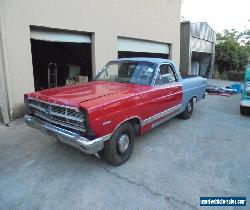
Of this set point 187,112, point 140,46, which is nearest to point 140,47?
point 140,46

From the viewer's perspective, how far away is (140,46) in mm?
10938

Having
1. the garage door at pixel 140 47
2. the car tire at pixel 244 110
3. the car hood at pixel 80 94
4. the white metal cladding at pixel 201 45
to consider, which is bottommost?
the car tire at pixel 244 110

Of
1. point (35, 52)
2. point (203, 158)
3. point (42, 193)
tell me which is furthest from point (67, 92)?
point (35, 52)

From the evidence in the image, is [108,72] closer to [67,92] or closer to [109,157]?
[67,92]

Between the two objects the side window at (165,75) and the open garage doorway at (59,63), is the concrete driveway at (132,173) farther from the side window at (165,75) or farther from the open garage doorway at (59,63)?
the open garage doorway at (59,63)

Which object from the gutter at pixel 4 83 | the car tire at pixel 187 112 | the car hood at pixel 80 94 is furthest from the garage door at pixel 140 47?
the car hood at pixel 80 94

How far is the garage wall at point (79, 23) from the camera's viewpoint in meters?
6.12

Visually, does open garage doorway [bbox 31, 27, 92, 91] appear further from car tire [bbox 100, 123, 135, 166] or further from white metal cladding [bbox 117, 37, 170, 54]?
car tire [bbox 100, 123, 135, 166]

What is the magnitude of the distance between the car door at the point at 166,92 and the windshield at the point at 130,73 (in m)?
0.20

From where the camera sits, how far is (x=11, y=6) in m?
5.98

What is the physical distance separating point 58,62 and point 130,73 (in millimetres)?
6740

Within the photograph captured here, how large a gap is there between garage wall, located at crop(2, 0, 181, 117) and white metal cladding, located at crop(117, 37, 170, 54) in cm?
27

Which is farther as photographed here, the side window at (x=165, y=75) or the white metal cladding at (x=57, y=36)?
the white metal cladding at (x=57, y=36)

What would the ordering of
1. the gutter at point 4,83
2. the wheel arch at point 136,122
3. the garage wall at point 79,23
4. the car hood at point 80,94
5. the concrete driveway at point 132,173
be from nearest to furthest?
1. the concrete driveway at point 132,173
2. the car hood at point 80,94
3. the wheel arch at point 136,122
4. the gutter at point 4,83
5. the garage wall at point 79,23
